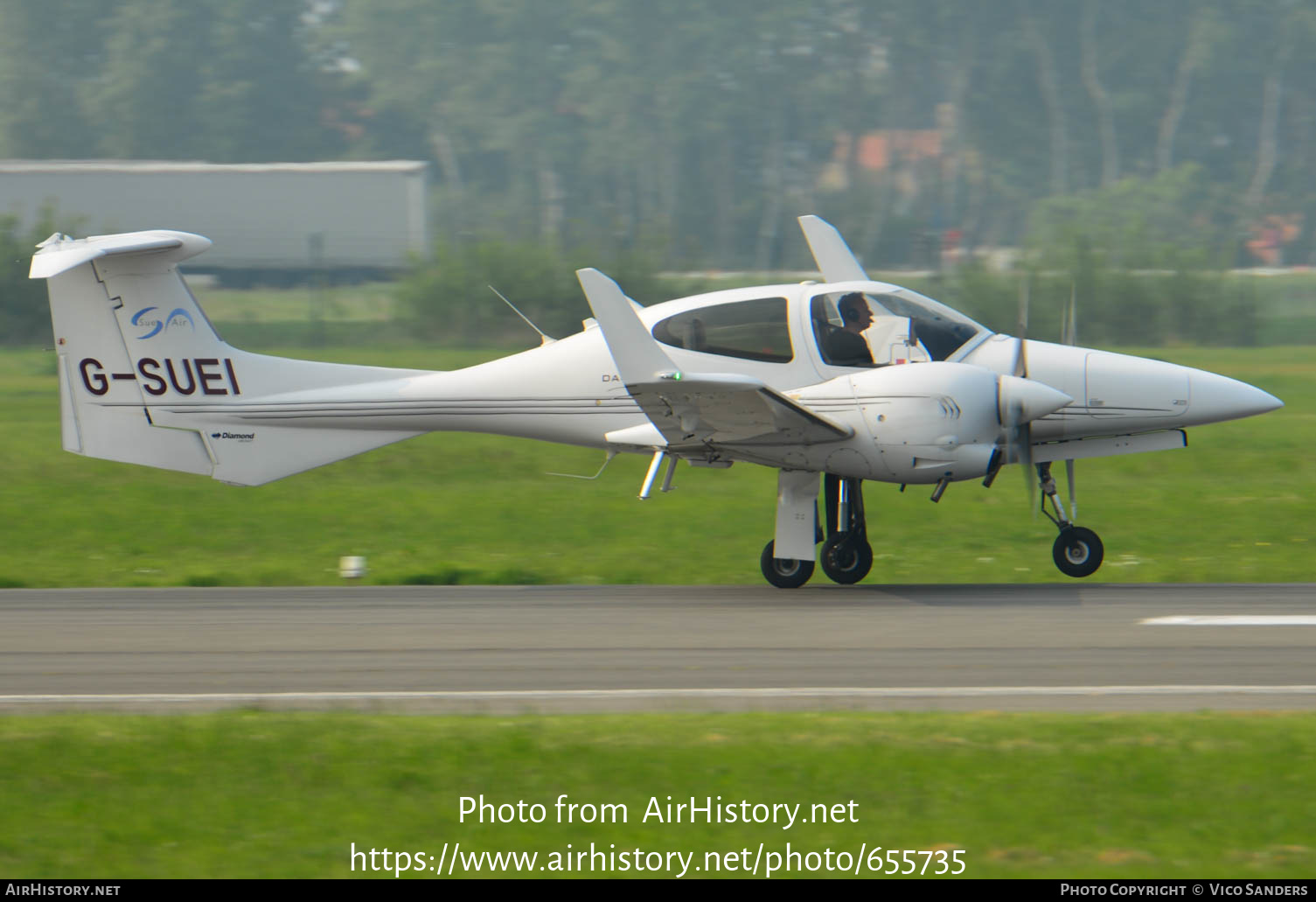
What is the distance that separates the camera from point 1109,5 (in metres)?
66.3

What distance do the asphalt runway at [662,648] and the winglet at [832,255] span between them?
343 centimetres

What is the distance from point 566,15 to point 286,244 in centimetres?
3081

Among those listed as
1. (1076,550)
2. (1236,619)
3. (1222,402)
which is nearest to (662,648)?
(1236,619)

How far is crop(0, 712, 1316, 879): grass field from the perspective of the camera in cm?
590

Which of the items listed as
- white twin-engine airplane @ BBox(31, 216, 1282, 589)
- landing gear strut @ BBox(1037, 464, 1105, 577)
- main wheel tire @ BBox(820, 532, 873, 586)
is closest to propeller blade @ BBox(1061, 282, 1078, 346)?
white twin-engine airplane @ BBox(31, 216, 1282, 589)

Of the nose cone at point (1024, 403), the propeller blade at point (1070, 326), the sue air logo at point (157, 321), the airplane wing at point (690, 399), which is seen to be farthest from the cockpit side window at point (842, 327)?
the sue air logo at point (157, 321)

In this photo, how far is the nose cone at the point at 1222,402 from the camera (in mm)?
12594

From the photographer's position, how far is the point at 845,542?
13.4m

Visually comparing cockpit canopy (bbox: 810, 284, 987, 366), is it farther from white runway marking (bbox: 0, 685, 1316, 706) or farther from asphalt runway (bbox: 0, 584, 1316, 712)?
white runway marking (bbox: 0, 685, 1316, 706)

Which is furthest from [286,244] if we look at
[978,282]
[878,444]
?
[878,444]

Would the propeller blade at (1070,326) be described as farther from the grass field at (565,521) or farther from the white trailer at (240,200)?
the white trailer at (240,200)

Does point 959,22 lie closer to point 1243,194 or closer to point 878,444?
point 1243,194

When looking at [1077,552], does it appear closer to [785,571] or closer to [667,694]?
[785,571]

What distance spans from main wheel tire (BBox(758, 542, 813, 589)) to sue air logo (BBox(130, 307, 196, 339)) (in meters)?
5.74
